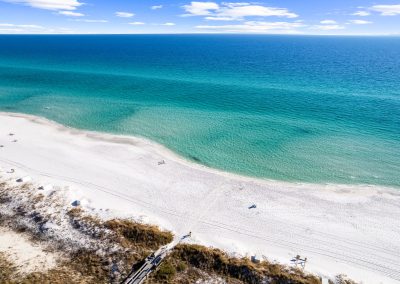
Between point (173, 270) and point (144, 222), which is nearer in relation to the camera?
point (173, 270)

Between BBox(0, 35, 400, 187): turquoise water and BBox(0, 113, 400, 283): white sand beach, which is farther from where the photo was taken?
BBox(0, 35, 400, 187): turquoise water

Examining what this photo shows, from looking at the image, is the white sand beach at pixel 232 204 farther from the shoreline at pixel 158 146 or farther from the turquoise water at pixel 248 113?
the turquoise water at pixel 248 113

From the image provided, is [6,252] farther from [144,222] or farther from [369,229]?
[369,229]

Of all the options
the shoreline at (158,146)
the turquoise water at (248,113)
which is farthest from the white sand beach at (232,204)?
the turquoise water at (248,113)

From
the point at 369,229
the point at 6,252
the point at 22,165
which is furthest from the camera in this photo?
the point at 22,165

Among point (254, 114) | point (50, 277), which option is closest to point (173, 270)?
point (50, 277)

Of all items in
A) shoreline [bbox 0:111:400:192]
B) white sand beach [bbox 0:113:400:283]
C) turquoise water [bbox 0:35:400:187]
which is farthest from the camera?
turquoise water [bbox 0:35:400:187]

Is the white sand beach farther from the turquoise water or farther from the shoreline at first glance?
the turquoise water

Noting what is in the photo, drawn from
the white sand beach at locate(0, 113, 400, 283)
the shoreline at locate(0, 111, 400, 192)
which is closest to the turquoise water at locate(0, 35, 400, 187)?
the shoreline at locate(0, 111, 400, 192)
